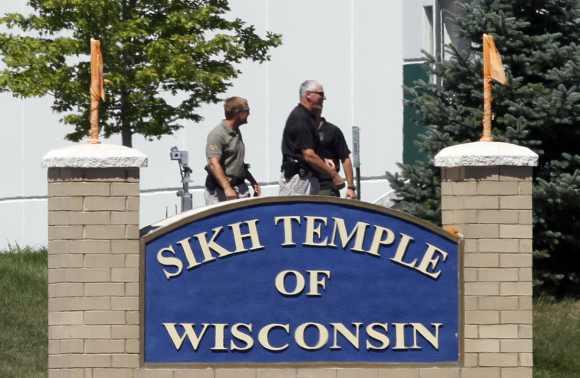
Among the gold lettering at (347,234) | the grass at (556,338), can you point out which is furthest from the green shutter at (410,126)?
the gold lettering at (347,234)

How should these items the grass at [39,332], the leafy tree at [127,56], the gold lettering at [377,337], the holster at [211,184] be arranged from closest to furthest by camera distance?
1. the gold lettering at [377,337]
2. the grass at [39,332]
3. the holster at [211,184]
4. the leafy tree at [127,56]

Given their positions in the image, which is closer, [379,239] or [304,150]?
[379,239]

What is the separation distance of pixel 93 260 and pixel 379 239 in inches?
77.5

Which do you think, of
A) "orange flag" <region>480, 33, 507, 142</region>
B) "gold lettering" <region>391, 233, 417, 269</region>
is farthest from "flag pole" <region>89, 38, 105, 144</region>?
"orange flag" <region>480, 33, 507, 142</region>

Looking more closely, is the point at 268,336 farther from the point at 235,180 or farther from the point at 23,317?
the point at 23,317

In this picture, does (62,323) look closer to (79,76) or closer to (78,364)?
(78,364)

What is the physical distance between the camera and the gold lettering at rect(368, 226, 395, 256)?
10.7 meters

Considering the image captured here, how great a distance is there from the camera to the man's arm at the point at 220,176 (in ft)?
43.4

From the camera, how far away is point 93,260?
10.5 meters

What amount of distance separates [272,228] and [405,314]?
110 cm

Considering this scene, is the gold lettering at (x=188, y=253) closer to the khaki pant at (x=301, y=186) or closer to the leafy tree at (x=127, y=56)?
the khaki pant at (x=301, y=186)

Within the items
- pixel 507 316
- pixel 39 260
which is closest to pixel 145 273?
pixel 507 316

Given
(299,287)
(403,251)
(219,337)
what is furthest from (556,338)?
(219,337)

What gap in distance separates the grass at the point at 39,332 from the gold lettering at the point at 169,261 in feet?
10.1
